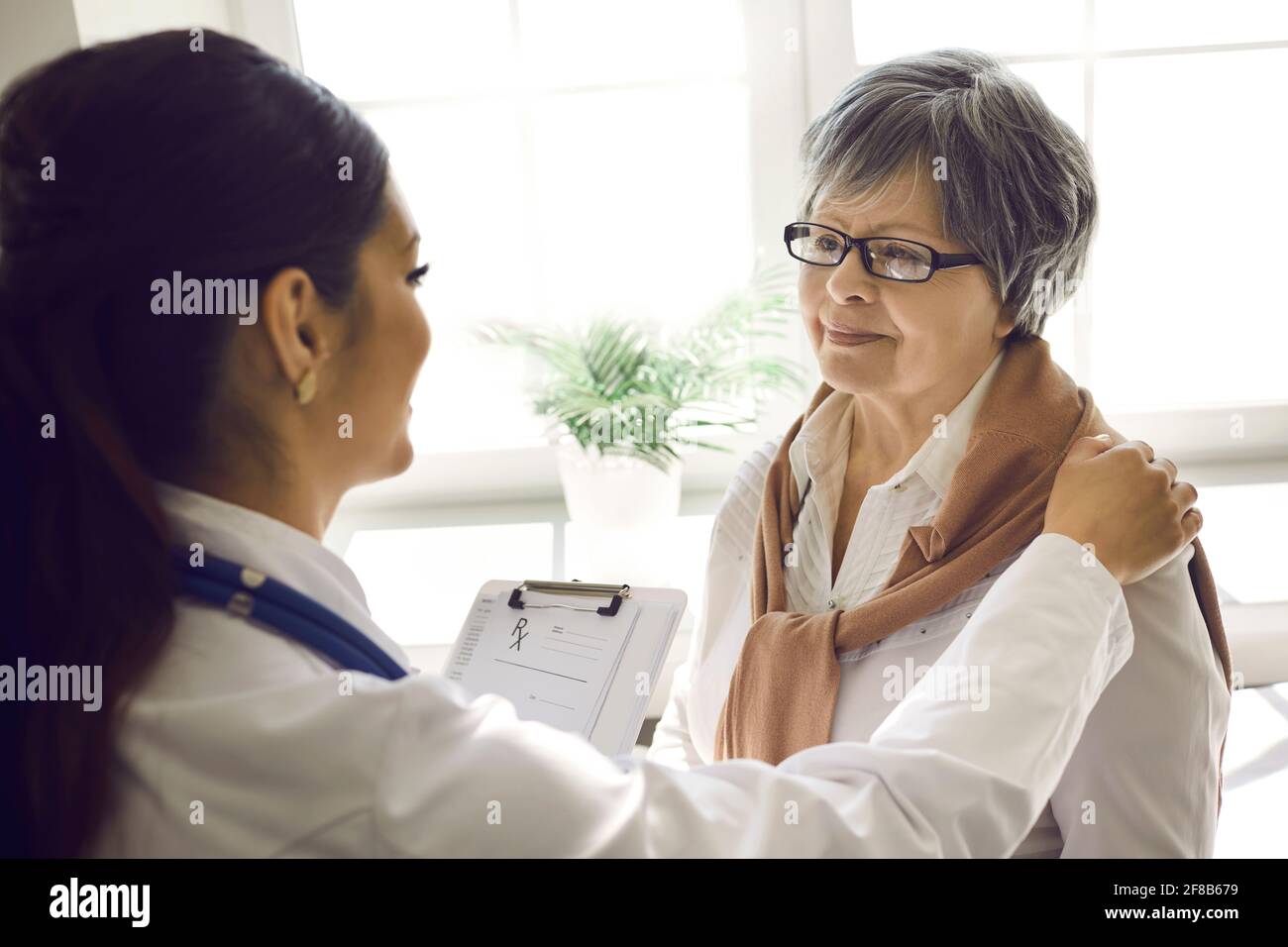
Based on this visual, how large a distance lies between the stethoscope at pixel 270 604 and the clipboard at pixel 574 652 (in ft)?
1.04

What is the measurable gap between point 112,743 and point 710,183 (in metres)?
1.86

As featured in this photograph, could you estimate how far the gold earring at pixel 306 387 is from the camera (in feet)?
2.57

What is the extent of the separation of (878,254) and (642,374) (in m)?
0.81

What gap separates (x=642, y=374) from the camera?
2.01m

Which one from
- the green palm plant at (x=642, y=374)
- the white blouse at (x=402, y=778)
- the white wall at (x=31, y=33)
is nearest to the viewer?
the white blouse at (x=402, y=778)

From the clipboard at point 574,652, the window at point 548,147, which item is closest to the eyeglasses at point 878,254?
the clipboard at point 574,652

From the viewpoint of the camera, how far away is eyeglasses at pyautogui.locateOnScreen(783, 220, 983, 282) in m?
1.21

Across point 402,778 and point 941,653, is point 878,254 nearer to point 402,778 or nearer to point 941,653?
point 941,653

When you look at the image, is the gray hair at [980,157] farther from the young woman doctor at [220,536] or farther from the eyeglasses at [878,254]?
Answer: the young woman doctor at [220,536]

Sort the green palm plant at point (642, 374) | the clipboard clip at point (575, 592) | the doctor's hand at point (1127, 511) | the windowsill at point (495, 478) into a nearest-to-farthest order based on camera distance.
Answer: the doctor's hand at point (1127, 511)
the clipboard clip at point (575, 592)
the green palm plant at point (642, 374)
the windowsill at point (495, 478)

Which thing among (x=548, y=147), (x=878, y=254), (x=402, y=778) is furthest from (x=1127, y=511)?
(x=548, y=147)

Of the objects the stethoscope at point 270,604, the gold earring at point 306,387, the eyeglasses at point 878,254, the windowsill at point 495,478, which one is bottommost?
the windowsill at point 495,478
